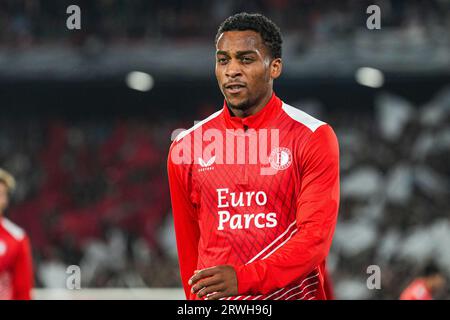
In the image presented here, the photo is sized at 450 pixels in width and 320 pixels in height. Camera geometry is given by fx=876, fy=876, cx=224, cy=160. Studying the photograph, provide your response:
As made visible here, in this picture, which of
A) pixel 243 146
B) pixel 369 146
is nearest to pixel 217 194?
pixel 243 146

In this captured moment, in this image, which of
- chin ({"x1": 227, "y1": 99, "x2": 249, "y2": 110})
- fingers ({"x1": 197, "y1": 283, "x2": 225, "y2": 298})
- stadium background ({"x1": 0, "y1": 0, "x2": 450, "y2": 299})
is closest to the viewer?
fingers ({"x1": 197, "y1": 283, "x2": 225, "y2": 298})

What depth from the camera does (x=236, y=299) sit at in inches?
128

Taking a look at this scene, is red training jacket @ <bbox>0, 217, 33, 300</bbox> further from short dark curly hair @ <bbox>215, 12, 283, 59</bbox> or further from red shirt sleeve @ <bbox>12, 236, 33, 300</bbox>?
short dark curly hair @ <bbox>215, 12, 283, 59</bbox>

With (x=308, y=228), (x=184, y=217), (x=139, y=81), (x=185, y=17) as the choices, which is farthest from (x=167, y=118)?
(x=308, y=228)

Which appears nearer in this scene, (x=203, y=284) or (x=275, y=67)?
(x=203, y=284)

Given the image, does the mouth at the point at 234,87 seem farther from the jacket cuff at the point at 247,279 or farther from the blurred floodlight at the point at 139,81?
the blurred floodlight at the point at 139,81

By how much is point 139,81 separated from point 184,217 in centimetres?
1051

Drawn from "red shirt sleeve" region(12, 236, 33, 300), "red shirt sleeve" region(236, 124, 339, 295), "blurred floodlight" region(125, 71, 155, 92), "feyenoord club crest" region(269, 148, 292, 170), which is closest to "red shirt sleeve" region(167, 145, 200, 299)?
"feyenoord club crest" region(269, 148, 292, 170)

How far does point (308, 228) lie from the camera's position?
3.12 metres

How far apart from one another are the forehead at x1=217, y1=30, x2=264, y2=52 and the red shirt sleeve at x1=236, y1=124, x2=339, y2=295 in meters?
0.40

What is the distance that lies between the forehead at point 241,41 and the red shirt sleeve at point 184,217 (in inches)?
20.7

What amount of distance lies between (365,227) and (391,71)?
2371 mm

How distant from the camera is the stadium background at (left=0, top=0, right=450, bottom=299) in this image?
12.9 metres

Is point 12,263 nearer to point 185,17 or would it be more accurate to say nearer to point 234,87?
point 234,87
